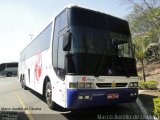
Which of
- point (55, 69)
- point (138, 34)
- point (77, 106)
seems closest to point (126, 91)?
point (77, 106)

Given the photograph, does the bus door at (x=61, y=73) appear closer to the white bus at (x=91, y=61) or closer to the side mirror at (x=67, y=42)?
the white bus at (x=91, y=61)

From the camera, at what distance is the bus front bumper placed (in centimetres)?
822

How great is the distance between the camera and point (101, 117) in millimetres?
9242

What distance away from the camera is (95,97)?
8492 millimetres

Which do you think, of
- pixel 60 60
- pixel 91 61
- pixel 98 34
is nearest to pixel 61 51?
pixel 60 60

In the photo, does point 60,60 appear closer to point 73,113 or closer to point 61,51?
point 61,51

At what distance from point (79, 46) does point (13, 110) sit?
14.4 feet

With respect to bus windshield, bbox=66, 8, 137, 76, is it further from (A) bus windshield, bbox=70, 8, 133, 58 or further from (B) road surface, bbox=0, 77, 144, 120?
(B) road surface, bbox=0, 77, 144, 120

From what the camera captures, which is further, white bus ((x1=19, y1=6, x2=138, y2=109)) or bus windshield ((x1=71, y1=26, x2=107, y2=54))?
bus windshield ((x1=71, y1=26, x2=107, y2=54))

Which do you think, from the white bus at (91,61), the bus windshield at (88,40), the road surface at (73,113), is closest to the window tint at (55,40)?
the white bus at (91,61)

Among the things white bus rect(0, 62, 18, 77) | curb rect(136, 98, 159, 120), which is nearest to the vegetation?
curb rect(136, 98, 159, 120)

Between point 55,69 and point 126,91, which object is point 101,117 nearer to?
point 126,91

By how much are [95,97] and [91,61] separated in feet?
3.71

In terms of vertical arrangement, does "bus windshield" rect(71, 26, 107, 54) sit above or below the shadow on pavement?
above
